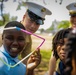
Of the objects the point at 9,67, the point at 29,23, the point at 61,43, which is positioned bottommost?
the point at 9,67

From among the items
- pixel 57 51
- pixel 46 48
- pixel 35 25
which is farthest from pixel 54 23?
pixel 57 51

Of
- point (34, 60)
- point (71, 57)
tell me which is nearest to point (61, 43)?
point (34, 60)

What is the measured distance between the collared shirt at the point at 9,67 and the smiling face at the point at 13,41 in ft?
0.11

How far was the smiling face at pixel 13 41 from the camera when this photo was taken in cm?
188

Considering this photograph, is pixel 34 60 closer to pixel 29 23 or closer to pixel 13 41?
pixel 13 41

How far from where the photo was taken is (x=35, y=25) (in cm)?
318

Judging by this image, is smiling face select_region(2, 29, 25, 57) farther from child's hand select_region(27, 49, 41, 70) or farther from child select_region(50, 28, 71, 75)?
child select_region(50, 28, 71, 75)

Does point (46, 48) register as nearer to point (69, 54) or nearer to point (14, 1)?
point (14, 1)

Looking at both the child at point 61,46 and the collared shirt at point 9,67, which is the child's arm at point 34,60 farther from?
the child at point 61,46

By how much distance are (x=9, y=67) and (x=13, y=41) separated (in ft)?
0.59

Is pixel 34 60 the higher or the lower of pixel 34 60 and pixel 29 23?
the lower

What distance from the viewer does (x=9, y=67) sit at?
182 centimetres

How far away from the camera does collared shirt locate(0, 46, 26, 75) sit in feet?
5.92

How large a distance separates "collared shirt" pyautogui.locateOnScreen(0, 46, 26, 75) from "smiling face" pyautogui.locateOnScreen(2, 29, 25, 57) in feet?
0.11
